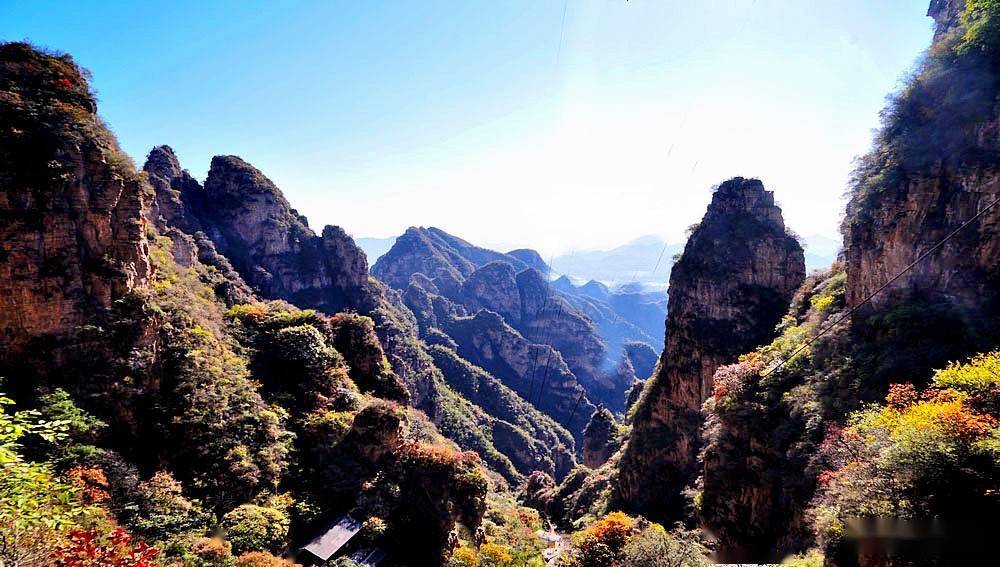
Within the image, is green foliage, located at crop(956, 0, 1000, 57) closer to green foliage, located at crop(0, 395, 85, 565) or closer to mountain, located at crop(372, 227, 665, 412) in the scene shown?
green foliage, located at crop(0, 395, 85, 565)

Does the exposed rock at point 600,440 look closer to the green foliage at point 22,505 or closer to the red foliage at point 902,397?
the red foliage at point 902,397

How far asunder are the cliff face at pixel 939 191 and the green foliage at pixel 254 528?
98.2 ft

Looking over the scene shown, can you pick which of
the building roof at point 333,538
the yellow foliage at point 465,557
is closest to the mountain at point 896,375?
the yellow foliage at point 465,557

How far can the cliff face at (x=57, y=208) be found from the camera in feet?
54.0

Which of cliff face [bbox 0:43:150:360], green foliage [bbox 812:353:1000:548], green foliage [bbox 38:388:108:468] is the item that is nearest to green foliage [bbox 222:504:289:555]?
green foliage [bbox 38:388:108:468]

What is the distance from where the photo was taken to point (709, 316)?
37.7 m

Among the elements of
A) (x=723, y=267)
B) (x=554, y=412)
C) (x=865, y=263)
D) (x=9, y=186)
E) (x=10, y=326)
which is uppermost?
(x=723, y=267)

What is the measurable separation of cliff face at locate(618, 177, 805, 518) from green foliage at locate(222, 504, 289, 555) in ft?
98.0

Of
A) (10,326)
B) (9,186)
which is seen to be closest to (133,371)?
(10,326)

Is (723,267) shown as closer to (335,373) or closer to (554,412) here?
(335,373)

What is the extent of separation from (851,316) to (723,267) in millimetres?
17641

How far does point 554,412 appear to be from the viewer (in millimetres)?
124750

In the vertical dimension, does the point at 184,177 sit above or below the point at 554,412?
above

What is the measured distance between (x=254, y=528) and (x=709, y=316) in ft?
124
